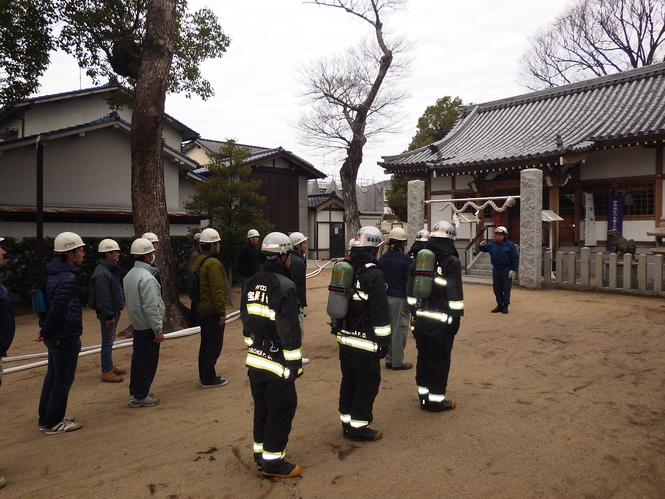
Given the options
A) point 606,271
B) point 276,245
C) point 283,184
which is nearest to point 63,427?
point 276,245

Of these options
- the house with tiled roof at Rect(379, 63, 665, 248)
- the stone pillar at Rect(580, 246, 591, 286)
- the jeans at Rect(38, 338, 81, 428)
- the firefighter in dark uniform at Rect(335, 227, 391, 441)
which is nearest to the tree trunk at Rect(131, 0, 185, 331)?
the jeans at Rect(38, 338, 81, 428)

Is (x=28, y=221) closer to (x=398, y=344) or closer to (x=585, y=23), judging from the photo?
(x=398, y=344)

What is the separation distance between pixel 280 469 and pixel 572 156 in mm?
13498

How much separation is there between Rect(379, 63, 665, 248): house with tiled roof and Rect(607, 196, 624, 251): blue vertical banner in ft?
0.38

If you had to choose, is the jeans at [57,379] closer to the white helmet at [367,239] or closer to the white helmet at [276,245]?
the white helmet at [276,245]

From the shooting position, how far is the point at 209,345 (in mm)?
5723

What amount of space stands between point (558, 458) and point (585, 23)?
2621 centimetres

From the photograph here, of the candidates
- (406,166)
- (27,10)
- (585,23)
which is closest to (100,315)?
(27,10)

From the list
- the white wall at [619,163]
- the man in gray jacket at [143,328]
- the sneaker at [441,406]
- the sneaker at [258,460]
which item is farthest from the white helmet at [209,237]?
the white wall at [619,163]

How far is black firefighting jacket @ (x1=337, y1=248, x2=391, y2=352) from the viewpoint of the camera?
4027mm

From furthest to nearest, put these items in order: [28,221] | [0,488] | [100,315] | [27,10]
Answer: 1. [28,221]
2. [27,10]
3. [100,315]
4. [0,488]

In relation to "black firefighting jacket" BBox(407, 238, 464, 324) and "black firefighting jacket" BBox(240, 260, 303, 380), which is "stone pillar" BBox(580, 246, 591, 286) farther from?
"black firefighting jacket" BBox(240, 260, 303, 380)

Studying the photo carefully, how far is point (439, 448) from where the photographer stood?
3980 millimetres

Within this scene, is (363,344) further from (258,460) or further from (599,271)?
(599,271)
